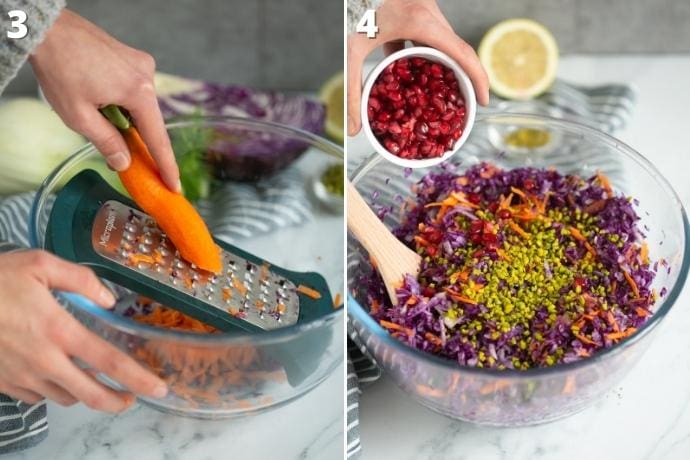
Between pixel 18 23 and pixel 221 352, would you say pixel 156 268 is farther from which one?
pixel 18 23

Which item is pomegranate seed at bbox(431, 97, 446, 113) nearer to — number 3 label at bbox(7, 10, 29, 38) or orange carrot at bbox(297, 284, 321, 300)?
orange carrot at bbox(297, 284, 321, 300)

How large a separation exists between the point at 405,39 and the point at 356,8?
2.2 inches

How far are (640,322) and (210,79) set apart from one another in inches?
37.3

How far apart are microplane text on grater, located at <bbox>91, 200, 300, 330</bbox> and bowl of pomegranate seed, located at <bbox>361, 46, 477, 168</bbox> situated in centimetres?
18

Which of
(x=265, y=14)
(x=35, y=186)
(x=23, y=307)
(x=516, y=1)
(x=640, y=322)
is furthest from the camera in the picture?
(x=265, y=14)

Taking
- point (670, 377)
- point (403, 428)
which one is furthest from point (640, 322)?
point (403, 428)

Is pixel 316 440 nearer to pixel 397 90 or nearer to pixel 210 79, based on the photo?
pixel 397 90

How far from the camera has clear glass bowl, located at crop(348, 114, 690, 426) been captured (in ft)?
2.46

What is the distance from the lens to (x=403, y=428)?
0.85 m

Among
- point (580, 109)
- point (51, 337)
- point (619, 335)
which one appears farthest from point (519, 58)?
point (51, 337)

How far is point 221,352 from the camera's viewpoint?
749 millimetres

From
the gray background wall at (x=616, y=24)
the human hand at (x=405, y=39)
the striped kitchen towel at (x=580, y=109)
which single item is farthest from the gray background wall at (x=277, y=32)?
the human hand at (x=405, y=39)

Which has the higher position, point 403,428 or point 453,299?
point 453,299

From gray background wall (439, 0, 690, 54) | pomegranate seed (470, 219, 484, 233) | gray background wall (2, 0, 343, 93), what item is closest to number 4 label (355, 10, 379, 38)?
pomegranate seed (470, 219, 484, 233)
